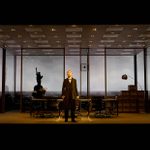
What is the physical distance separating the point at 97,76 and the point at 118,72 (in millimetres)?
1278

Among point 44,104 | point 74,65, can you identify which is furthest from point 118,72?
point 44,104

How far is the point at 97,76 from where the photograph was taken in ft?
62.2

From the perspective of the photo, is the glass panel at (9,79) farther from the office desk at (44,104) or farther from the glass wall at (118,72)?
the glass wall at (118,72)

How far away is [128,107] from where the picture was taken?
17859mm

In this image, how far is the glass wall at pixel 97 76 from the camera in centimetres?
1884

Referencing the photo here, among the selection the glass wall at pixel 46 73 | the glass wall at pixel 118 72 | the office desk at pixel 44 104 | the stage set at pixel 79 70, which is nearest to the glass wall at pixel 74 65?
the stage set at pixel 79 70

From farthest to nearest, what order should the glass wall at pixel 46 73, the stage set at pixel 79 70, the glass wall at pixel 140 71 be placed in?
1. the glass wall at pixel 140 71
2. the glass wall at pixel 46 73
3. the stage set at pixel 79 70

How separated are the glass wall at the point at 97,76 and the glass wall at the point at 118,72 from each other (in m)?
0.36

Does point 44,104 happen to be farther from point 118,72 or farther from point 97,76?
point 118,72

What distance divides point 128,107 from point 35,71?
5609 millimetres

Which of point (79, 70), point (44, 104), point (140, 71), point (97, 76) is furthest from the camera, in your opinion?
point (140, 71)
